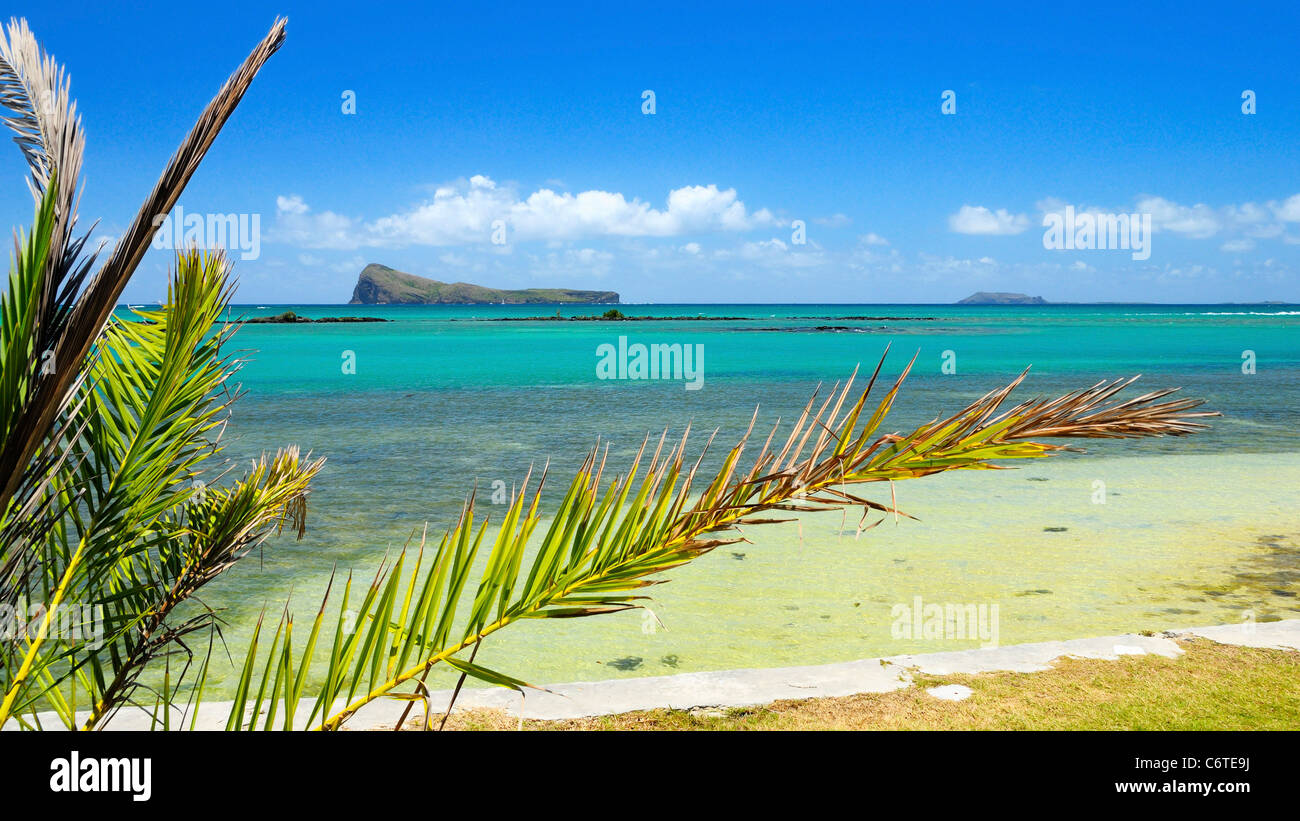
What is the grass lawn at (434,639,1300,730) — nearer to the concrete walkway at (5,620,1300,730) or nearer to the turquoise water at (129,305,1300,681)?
the concrete walkway at (5,620,1300,730)

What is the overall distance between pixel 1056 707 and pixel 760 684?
152 centimetres

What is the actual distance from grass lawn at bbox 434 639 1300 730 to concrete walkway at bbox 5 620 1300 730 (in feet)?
0.34

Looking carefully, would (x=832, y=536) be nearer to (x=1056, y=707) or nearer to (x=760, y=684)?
(x=760, y=684)

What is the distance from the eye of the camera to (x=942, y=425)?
1994 mm

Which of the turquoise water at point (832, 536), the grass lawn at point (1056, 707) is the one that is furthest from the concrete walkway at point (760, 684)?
the turquoise water at point (832, 536)

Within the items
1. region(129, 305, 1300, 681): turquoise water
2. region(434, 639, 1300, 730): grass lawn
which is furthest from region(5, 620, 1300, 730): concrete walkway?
region(129, 305, 1300, 681): turquoise water

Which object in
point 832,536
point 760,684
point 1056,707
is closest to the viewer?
point 1056,707

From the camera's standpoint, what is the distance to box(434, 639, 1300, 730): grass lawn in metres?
4.36

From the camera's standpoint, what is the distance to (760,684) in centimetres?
491

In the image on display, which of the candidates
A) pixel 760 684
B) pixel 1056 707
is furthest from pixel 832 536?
pixel 1056 707
